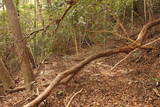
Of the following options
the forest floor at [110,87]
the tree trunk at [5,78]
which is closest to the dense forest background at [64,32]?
the tree trunk at [5,78]

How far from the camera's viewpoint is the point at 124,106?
5.07 m

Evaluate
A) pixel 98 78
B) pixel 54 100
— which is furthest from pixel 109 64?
pixel 54 100

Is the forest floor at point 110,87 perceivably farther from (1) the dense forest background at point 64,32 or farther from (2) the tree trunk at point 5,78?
(2) the tree trunk at point 5,78

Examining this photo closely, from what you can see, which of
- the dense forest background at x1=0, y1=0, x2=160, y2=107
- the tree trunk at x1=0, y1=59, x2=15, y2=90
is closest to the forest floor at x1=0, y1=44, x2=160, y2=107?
the dense forest background at x1=0, y1=0, x2=160, y2=107

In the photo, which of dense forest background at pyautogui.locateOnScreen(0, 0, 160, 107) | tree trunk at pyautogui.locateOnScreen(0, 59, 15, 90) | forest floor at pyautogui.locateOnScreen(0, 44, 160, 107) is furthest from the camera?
tree trunk at pyautogui.locateOnScreen(0, 59, 15, 90)

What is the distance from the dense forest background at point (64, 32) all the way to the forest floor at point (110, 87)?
163mm

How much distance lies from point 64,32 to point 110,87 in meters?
3.13

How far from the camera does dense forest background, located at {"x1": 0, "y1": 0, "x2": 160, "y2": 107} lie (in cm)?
623

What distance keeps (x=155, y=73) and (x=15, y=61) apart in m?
5.87

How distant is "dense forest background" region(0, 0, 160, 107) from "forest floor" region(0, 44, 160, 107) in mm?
163

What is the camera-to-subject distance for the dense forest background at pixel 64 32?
623 centimetres

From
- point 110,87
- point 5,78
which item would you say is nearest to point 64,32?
point 5,78

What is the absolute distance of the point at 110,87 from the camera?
5957mm

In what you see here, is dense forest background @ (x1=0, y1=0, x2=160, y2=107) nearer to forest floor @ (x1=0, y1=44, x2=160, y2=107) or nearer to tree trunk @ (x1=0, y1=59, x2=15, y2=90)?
tree trunk @ (x1=0, y1=59, x2=15, y2=90)
